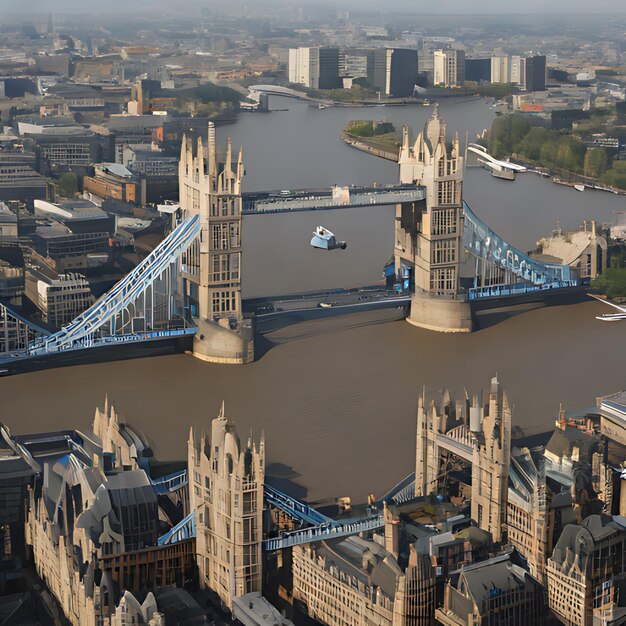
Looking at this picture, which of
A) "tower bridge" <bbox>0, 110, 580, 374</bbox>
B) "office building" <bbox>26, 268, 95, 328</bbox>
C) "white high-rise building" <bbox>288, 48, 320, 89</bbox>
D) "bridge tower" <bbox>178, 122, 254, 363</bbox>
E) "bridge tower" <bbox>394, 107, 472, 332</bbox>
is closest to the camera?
"tower bridge" <bbox>0, 110, 580, 374</bbox>

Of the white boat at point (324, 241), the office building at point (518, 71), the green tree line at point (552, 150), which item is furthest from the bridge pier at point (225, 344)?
the office building at point (518, 71)

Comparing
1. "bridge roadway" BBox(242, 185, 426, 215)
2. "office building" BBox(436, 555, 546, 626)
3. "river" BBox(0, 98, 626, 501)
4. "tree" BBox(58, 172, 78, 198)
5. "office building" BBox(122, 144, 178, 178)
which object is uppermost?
"bridge roadway" BBox(242, 185, 426, 215)

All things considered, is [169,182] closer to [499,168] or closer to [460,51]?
[499,168]

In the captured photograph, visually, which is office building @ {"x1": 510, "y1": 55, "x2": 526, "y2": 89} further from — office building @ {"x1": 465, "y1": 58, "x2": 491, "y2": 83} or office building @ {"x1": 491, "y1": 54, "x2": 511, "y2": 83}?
office building @ {"x1": 465, "y1": 58, "x2": 491, "y2": 83}

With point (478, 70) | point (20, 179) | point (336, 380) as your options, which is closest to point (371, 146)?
point (20, 179)

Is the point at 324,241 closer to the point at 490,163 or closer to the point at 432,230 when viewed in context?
the point at 432,230

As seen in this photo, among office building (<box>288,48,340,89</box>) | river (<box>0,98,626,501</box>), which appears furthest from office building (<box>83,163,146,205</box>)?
office building (<box>288,48,340,89</box>)

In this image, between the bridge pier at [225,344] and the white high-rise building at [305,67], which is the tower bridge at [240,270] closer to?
the bridge pier at [225,344]
